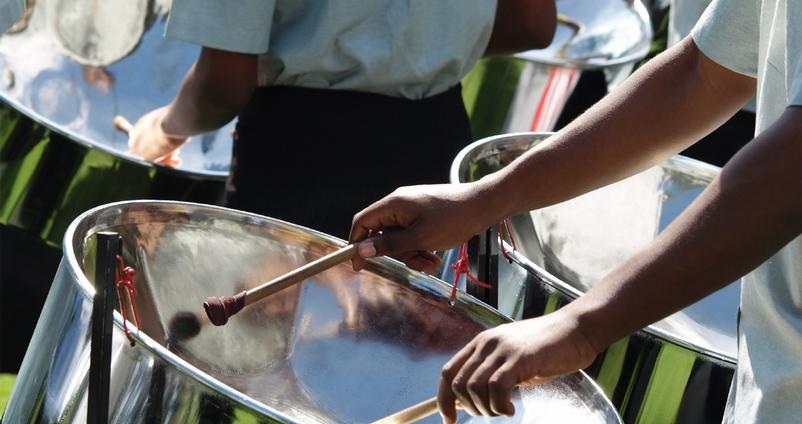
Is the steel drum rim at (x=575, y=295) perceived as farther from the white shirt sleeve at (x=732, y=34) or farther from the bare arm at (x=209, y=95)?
the bare arm at (x=209, y=95)

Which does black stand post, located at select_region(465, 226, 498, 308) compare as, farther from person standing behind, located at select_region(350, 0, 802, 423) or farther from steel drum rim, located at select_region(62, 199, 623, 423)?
person standing behind, located at select_region(350, 0, 802, 423)

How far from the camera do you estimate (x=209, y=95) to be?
6.23ft

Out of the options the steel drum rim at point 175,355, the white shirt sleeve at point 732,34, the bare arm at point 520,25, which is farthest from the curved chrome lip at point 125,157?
the white shirt sleeve at point 732,34

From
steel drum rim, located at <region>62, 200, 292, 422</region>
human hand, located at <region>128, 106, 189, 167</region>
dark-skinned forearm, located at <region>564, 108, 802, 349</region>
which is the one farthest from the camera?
human hand, located at <region>128, 106, 189, 167</region>

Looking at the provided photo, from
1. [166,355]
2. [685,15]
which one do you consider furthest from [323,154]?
[685,15]

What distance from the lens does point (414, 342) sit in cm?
150

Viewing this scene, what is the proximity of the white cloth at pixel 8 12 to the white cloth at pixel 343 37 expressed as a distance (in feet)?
0.82

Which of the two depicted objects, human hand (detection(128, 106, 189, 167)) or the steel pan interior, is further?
the steel pan interior

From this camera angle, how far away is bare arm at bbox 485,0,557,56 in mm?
2111

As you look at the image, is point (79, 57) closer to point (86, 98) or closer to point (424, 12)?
point (86, 98)

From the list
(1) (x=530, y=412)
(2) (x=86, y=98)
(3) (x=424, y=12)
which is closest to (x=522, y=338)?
(1) (x=530, y=412)

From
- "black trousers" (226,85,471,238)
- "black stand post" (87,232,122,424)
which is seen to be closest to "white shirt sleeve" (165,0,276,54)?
"black trousers" (226,85,471,238)

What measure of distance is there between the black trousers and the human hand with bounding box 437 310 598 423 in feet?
2.49

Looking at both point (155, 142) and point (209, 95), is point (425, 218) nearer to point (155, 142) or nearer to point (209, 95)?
point (209, 95)
